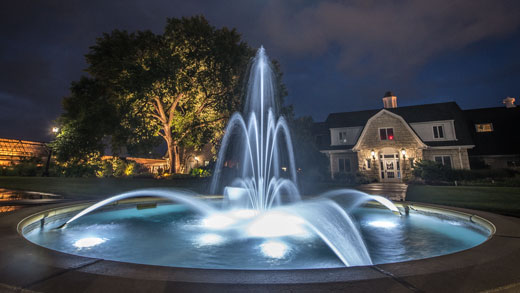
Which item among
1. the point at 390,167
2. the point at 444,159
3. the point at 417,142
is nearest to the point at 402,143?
the point at 417,142

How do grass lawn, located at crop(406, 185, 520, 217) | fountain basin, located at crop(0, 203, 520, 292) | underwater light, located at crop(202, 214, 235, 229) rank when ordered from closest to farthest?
fountain basin, located at crop(0, 203, 520, 292)
underwater light, located at crop(202, 214, 235, 229)
grass lawn, located at crop(406, 185, 520, 217)

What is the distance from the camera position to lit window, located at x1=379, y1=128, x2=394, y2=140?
26.3 m

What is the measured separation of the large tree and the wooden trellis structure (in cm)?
3034

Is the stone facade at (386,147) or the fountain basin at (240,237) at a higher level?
the stone facade at (386,147)

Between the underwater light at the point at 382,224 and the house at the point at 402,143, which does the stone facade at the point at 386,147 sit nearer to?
the house at the point at 402,143

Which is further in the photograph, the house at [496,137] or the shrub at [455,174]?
the house at [496,137]

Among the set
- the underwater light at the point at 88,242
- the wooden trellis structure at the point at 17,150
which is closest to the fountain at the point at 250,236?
the underwater light at the point at 88,242

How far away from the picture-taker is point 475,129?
90.8ft

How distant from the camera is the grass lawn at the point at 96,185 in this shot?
18.6 meters

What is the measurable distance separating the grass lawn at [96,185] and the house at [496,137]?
1134 inches

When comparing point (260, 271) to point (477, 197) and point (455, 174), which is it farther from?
point (455, 174)

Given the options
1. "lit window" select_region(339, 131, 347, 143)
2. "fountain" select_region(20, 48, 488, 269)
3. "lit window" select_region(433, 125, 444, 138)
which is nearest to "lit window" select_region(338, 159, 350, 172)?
"lit window" select_region(339, 131, 347, 143)

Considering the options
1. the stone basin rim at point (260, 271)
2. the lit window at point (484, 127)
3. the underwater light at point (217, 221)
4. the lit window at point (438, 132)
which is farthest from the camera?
the lit window at point (484, 127)

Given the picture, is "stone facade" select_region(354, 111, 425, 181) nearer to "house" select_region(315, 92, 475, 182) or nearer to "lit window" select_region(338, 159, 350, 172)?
"house" select_region(315, 92, 475, 182)
